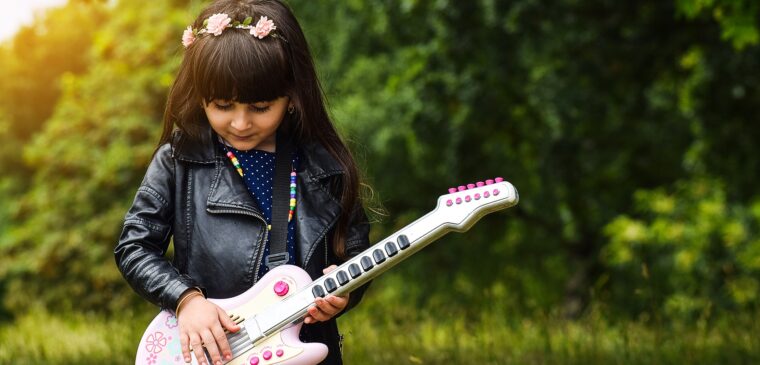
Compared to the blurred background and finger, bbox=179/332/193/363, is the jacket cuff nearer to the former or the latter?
finger, bbox=179/332/193/363

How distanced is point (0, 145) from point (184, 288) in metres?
25.8

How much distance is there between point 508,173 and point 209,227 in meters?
9.16

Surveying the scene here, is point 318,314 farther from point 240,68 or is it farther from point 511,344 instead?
point 511,344

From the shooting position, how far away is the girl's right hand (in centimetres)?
259

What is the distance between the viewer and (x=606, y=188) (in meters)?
12.2

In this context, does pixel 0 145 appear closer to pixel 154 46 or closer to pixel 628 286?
pixel 154 46

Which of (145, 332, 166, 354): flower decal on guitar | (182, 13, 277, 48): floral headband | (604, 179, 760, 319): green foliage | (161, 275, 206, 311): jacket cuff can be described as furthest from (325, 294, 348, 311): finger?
(604, 179, 760, 319): green foliage

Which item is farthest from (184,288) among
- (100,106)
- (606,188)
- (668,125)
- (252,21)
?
(100,106)

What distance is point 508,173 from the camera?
1166cm

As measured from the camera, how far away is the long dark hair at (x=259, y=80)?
2648 millimetres

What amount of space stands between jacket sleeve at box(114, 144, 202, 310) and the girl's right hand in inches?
2.0

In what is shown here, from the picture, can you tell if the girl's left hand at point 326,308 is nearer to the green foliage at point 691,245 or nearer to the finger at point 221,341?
the finger at point 221,341

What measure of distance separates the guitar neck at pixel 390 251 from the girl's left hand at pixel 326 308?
0.02 metres

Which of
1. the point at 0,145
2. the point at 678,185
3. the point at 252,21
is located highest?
the point at 0,145
